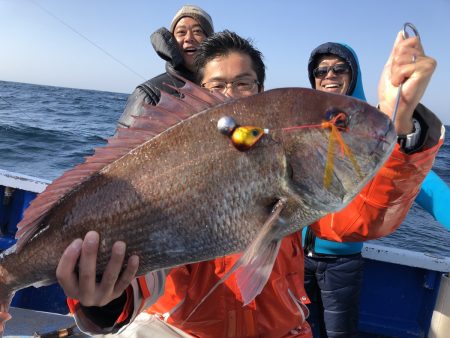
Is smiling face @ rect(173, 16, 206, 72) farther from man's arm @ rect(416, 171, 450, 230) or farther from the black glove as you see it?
man's arm @ rect(416, 171, 450, 230)

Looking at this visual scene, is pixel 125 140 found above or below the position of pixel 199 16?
below

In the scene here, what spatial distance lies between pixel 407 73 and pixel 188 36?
387 centimetres

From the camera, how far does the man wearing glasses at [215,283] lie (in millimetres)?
1935

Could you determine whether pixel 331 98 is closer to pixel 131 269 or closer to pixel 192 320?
pixel 131 269

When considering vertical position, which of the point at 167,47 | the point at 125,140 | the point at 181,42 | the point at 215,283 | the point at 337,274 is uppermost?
the point at 181,42

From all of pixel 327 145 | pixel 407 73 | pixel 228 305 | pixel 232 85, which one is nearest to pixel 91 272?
pixel 228 305

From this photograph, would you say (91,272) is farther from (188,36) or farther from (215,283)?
(188,36)

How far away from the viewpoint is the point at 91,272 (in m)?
1.93

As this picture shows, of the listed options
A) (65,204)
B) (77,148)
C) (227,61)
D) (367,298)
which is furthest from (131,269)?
(77,148)

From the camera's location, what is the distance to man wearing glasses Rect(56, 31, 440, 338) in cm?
193

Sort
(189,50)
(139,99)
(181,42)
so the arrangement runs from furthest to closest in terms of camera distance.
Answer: (181,42) < (189,50) < (139,99)

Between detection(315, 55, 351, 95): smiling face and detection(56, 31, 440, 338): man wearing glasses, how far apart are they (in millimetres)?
1915

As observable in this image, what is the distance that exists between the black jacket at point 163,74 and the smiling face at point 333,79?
5.06ft

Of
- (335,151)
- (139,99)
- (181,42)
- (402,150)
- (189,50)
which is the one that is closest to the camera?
(335,151)
